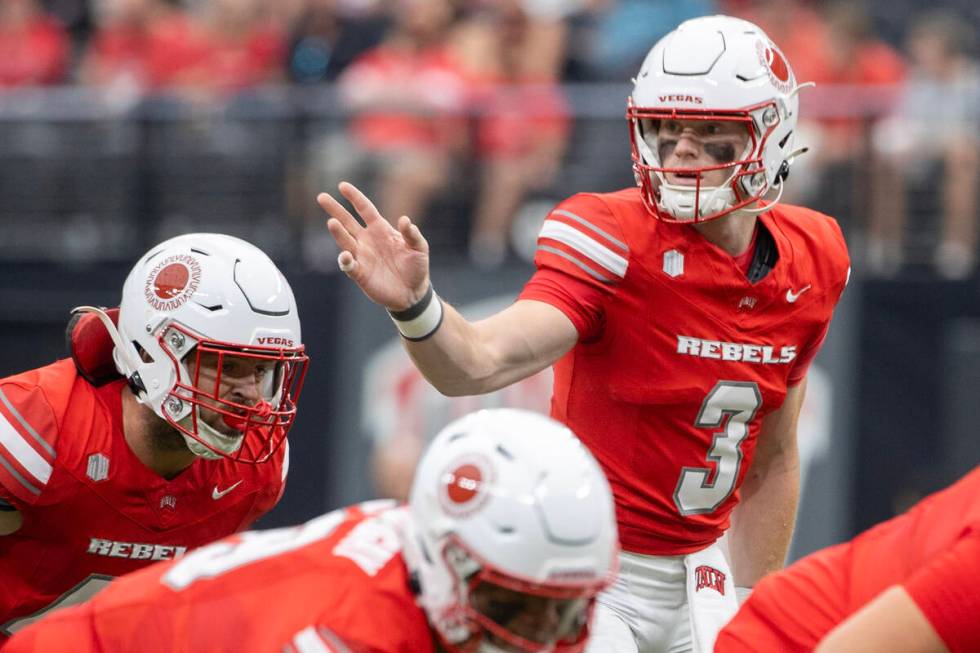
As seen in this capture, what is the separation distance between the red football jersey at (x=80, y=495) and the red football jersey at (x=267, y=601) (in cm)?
83

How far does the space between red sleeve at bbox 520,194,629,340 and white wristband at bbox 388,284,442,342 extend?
41 cm

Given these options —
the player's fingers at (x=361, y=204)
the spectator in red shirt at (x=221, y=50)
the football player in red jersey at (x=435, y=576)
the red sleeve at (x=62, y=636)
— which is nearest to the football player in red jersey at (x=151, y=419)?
the player's fingers at (x=361, y=204)

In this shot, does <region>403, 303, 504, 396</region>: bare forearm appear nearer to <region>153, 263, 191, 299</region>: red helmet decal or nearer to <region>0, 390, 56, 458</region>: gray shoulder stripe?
<region>153, 263, 191, 299</region>: red helmet decal

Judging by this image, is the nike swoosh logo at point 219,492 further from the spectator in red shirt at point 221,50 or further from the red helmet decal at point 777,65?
the spectator in red shirt at point 221,50

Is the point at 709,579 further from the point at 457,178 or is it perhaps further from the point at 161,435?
the point at 457,178

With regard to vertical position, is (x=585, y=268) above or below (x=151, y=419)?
above

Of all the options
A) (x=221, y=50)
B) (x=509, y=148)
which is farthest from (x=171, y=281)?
(x=221, y=50)

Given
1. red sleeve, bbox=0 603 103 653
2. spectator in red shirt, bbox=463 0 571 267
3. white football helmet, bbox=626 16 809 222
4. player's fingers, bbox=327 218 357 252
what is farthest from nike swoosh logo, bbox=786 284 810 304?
spectator in red shirt, bbox=463 0 571 267

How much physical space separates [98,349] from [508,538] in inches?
65.2

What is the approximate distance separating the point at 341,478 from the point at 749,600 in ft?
16.9

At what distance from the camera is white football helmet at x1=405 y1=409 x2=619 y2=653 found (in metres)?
2.84

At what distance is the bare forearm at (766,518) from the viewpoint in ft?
14.6

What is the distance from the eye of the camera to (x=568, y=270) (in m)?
4.01

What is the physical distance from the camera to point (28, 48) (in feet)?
Answer: 31.8
